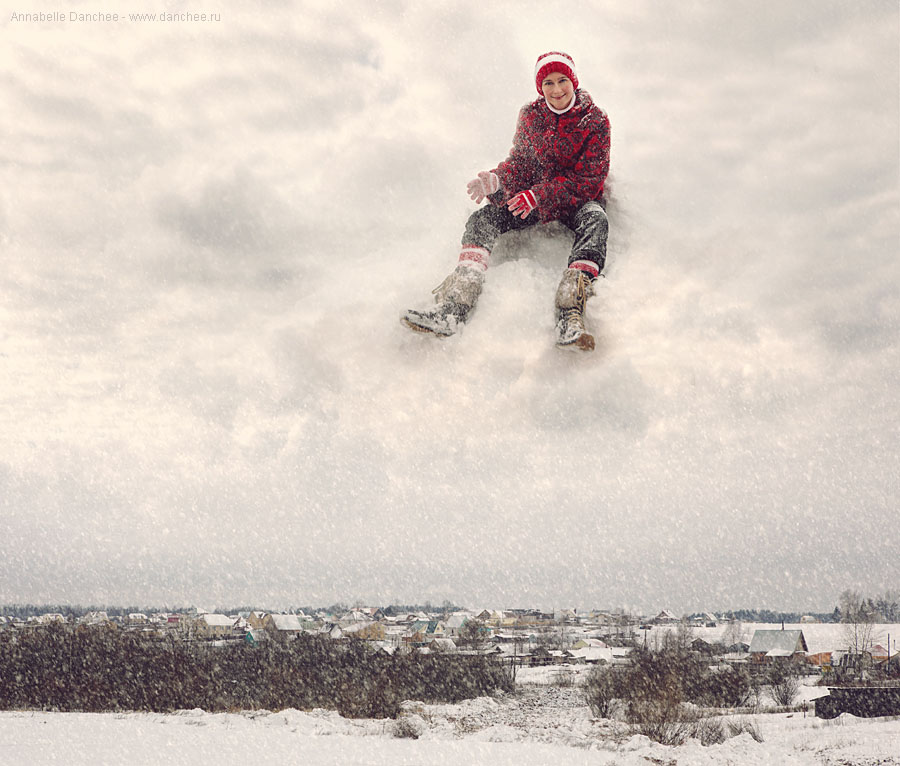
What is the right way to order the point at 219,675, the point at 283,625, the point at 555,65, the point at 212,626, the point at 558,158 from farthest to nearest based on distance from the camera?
the point at 212,626, the point at 283,625, the point at 219,675, the point at 558,158, the point at 555,65

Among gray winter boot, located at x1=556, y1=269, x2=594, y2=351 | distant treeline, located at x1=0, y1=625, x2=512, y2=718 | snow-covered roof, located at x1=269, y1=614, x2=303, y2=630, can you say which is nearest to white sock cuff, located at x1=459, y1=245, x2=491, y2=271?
gray winter boot, located at x1=556, y1=269, x2=594, y2=351

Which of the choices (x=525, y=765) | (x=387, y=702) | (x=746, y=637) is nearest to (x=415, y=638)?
(x=387, y=702)

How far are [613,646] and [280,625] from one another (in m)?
16.6

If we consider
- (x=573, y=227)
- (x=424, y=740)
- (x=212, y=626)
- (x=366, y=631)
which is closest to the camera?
(x=573, y=227)

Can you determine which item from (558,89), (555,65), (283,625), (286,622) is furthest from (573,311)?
(286,622)

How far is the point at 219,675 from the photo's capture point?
2891 cm

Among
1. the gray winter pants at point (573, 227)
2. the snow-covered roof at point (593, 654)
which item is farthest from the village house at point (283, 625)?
the gray winter pants at point (573, 227)

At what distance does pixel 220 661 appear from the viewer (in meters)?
29.7

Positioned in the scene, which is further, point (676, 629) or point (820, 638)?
point (820, 638)

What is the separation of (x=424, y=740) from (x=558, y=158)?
20.3 metres

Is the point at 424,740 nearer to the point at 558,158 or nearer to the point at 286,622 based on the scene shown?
the point at 286,622

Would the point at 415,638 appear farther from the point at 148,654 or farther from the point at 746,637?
the point at 746,637

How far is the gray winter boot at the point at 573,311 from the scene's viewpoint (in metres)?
5.11

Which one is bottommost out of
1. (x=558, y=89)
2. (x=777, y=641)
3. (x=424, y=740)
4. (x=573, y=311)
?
(x=424, y=740)
